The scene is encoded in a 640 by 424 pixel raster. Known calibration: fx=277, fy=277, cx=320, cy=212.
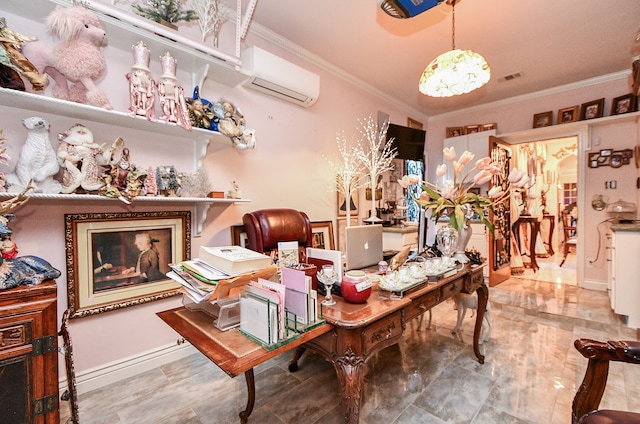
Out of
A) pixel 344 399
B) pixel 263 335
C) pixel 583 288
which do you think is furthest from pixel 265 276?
pixel 583 288

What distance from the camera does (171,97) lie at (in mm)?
1913

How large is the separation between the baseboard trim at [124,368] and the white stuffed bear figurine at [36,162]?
3.95 ft

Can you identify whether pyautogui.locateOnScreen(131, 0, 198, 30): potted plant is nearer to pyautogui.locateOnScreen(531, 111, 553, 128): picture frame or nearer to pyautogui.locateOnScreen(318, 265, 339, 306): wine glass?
pyautogui.locateOnScreen(318, 265, 339, 306): wine glass

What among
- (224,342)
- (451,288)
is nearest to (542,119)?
(451,288)

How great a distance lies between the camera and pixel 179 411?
1646mm

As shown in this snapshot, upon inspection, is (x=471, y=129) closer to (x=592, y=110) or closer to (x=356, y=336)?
(x=592, y=110)

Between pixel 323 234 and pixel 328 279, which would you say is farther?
pixel 323 234

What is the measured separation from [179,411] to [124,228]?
1.24 metres

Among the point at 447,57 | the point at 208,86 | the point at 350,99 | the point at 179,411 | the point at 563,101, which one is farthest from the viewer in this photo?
the point at 563,101

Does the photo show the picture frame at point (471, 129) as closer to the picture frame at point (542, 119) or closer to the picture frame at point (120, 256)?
the picture frame at point (542, 119)

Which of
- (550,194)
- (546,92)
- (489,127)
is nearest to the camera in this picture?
(546,92)

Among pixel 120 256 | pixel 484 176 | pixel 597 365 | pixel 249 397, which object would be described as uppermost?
pixel 484 176

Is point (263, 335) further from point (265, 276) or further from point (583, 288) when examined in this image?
point (583, 288)

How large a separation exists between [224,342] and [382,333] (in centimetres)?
65
